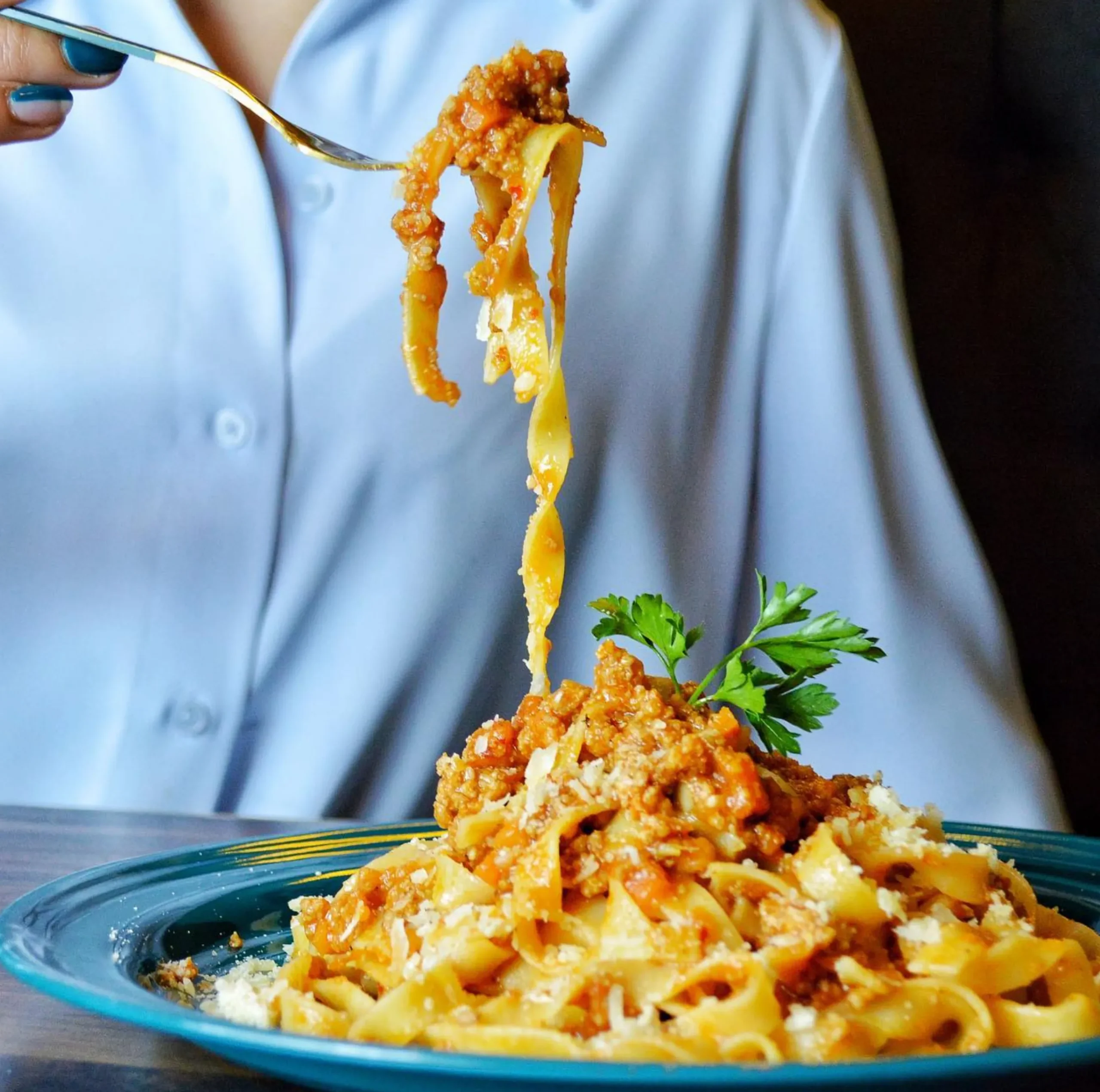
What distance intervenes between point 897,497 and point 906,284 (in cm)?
83

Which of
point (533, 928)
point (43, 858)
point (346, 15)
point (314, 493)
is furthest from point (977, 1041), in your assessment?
point (346, 15)

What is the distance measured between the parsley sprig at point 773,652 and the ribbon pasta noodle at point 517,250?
0.10 metres

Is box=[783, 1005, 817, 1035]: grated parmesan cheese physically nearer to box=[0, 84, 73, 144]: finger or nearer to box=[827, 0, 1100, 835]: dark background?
box=[0, 84, 73, 144]: finger

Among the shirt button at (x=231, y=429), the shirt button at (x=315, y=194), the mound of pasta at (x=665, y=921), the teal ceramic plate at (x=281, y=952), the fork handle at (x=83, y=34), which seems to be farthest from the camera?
the shirt button at (x=315, y=194)

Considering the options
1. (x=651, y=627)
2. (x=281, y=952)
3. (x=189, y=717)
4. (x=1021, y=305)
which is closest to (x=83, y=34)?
(x=651, y=627)

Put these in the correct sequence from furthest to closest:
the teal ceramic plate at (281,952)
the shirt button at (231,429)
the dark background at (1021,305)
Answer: the dark background at (1021,305) → the shirt button at (231,429) → the teal ceramic plate at (281,952)

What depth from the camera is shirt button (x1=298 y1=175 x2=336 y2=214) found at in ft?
8.60

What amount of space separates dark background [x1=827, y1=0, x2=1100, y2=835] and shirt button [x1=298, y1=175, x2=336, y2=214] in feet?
5.15

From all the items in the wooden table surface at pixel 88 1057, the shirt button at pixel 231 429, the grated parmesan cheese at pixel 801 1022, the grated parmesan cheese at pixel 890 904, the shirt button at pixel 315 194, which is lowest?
the wooden table surface at pixel 88 1057

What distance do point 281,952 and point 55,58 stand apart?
3.55ft

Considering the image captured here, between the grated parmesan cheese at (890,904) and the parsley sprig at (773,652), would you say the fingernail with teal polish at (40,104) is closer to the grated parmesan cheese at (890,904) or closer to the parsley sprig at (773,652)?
the parsley sprig at (773,652)

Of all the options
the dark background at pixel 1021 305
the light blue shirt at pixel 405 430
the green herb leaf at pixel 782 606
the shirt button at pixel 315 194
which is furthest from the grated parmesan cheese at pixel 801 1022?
the dark background at pixel 1021 305

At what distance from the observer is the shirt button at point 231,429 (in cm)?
248

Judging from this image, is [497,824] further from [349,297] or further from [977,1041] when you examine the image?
[349,297]
